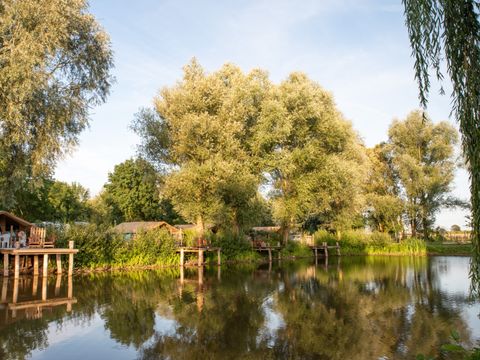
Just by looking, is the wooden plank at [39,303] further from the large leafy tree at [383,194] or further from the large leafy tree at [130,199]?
the large leafy tree at [130,199]

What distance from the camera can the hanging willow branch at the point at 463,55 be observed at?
18.1 ft

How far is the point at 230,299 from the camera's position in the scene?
52.4ft

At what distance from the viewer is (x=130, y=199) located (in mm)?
61250

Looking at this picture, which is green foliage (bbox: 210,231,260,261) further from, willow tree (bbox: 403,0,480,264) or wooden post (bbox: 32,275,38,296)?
willow tree (bbox: 403,0,480,264)

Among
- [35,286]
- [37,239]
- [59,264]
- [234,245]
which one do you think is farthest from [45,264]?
[234,245]

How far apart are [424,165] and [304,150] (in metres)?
18.8

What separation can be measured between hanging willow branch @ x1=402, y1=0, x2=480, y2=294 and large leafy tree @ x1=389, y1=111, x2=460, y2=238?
138 ft

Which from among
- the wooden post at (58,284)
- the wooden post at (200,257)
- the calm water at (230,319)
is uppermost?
the wooden post at (200,257)

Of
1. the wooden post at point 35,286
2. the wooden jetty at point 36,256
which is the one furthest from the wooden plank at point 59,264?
the wooden post at point 35,286

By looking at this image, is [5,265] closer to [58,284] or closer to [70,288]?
[58,284]

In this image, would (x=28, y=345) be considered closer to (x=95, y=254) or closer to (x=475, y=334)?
(x=475, y=334)

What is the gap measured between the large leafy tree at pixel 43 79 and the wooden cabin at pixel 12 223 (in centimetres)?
384

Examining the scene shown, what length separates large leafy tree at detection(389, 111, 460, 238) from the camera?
150ft

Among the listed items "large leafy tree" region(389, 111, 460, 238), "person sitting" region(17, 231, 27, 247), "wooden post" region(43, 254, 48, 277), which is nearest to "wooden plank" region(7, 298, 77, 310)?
"wooden post" region(43, 254, 48, 277)
